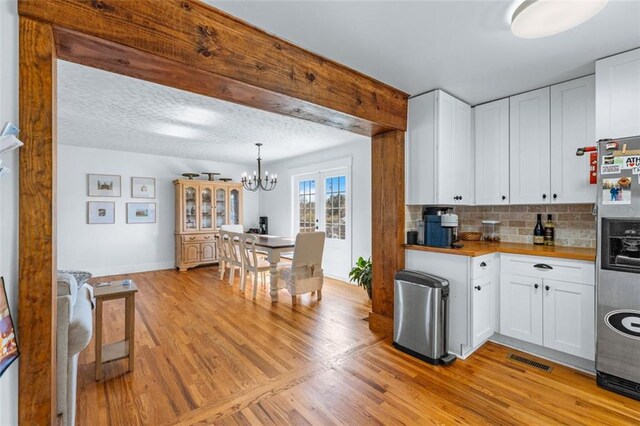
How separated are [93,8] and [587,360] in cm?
374

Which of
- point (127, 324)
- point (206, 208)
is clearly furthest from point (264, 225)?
point (127, 324)

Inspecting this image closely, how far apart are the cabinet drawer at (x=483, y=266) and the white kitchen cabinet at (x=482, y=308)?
5cm

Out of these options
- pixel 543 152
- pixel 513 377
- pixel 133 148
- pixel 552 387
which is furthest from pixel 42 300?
pixel 133 148

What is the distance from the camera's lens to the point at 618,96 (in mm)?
2111

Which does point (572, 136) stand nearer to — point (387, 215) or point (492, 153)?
point (492, 153)

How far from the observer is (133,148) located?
5438 mm

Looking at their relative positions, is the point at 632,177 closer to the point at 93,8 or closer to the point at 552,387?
the point at 552,387

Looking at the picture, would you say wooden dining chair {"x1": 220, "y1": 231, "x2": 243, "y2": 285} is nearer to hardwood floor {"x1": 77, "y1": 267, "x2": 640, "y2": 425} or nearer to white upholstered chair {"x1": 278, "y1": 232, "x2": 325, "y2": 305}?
white upholstered chair {"x1": 278, "y1": 232, "x2": 325, "y2": 305}

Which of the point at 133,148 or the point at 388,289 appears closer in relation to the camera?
the point at 388,289

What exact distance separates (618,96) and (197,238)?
20.6ft

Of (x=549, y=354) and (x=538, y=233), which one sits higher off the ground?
(x=538, y=233)

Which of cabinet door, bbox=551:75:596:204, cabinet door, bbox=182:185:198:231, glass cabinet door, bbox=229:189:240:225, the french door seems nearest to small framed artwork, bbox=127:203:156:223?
cabinet door, bbox=182:185:198:231

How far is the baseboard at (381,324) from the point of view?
9.51 ft

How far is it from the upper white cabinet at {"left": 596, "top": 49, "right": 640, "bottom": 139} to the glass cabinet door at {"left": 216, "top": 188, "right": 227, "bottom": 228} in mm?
6065
